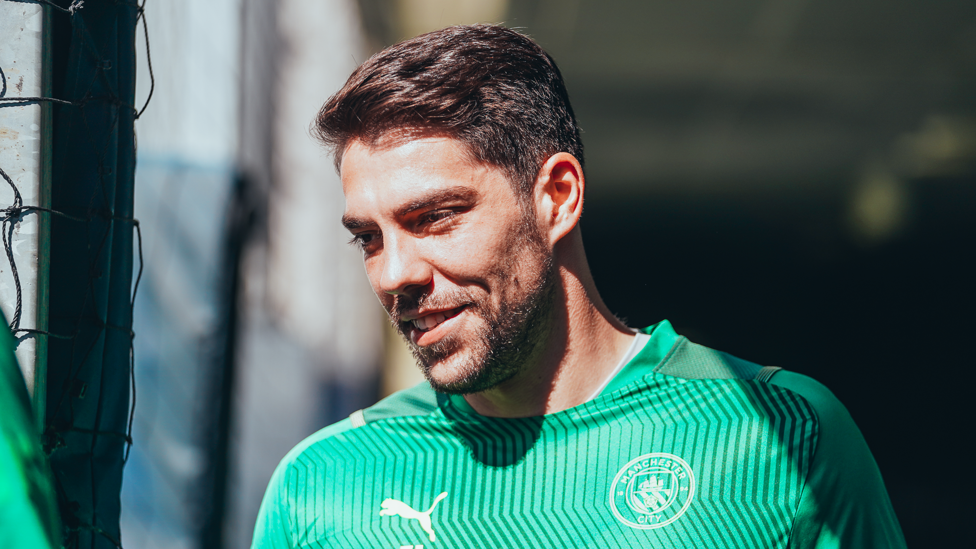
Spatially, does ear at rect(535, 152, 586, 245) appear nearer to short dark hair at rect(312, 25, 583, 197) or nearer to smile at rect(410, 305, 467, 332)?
short dark hair at rect(312, 25, 583, 197)

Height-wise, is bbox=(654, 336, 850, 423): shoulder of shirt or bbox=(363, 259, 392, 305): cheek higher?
bbox=(363, 259, 392, 305): cheek

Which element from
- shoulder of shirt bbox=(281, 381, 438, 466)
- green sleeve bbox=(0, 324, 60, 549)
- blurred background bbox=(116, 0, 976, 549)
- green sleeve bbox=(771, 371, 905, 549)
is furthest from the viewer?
blurred background bbox=(116, 0, 976, 549)

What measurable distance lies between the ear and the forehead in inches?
3.8

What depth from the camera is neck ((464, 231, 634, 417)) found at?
1361 mm

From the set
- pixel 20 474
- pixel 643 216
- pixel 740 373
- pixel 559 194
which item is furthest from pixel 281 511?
pixel 643 216

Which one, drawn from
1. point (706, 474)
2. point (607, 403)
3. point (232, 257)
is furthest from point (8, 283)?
point (232, 257)

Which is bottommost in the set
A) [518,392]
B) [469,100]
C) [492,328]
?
[518,392]

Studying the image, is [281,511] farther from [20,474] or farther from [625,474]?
[20,474]

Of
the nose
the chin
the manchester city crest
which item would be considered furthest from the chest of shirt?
the nose

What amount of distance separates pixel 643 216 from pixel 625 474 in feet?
8.16

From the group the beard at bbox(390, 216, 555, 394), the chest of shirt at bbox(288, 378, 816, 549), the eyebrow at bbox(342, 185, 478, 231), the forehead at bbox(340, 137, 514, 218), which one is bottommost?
the chest of shirt at bbox(288, 378, 816, 549)

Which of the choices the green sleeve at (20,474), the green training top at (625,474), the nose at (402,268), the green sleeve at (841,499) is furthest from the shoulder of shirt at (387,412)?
the green sleeve at (20,474)

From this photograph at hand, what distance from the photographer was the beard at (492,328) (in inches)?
48.8

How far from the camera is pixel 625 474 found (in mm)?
1247
